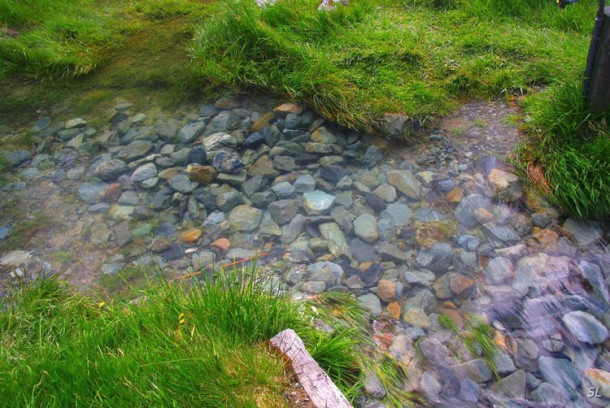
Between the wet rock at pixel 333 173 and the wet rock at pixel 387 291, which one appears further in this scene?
the wet rock at pixel 333 173

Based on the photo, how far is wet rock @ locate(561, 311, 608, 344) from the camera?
2564mm

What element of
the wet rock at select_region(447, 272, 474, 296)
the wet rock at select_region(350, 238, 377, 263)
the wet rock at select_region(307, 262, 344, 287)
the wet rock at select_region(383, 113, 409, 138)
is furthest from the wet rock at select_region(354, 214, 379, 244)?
the wet rock at select_region(383, 113, 409, 138)

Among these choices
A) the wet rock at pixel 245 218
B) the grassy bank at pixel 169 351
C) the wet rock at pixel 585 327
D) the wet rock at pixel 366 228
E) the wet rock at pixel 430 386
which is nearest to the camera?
the grassy bank at pixel 169 351

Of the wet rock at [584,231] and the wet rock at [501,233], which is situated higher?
the wet rock at [584,231]

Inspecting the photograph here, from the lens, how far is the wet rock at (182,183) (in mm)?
3658

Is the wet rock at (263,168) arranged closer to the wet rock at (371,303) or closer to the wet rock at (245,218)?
the wet rock at (245,218)

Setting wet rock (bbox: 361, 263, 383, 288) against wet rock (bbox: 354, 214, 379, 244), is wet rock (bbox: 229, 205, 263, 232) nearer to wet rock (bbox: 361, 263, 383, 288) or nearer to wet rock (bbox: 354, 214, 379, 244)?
wet rock (bbox: 354, 214, 379, 244)

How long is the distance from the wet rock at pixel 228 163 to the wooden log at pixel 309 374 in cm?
184

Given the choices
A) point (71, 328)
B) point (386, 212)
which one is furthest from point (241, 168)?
point (71, 328)

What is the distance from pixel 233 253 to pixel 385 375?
127cm

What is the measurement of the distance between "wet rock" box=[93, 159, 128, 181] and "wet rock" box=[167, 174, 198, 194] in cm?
43

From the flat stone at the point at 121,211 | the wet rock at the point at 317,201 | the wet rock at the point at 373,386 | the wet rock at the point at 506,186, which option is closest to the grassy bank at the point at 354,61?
the wet rock at the point at 506,186

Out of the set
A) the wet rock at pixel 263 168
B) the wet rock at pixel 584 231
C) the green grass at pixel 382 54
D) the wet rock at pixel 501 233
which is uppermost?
the green grass at pixel 382 54

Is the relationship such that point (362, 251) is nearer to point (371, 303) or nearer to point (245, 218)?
point (371, 303)
